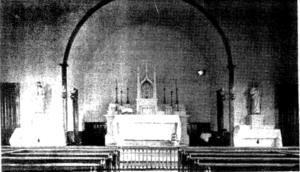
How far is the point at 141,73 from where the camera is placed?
15203 millimetres

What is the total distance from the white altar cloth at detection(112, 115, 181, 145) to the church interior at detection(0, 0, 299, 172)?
1.2 inches

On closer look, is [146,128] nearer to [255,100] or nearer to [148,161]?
[148,161]

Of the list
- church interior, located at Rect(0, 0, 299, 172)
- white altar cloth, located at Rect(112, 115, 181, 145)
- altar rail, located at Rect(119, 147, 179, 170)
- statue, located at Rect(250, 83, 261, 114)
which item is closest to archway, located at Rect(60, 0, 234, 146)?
church interior, located at Rect(0, 0, 299, 172)

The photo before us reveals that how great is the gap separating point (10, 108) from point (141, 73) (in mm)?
4987

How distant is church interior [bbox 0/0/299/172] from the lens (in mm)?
11867

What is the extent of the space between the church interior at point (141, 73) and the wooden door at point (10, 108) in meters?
0.03

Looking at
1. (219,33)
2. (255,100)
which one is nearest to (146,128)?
(255,100)

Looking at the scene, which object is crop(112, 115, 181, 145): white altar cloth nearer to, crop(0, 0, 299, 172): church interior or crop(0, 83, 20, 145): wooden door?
crop(0, 0, 299, 172): church interior

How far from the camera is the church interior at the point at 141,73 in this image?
11867 millimetres

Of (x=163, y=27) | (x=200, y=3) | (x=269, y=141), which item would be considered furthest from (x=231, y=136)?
(x=163, y=27)

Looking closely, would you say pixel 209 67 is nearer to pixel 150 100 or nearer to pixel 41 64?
pixel 150 100

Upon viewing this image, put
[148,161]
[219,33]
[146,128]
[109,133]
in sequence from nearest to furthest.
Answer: [148,161]
[146,128]
[219,33]
[109,133]

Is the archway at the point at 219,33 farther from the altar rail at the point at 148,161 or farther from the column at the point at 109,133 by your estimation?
the altar rail at the point at 148,161

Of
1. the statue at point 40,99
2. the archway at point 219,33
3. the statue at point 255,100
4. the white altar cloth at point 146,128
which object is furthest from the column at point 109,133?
the statue at point 255,100
